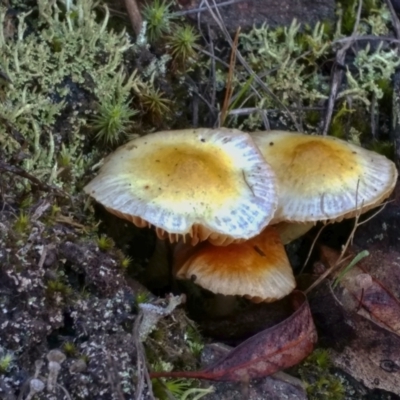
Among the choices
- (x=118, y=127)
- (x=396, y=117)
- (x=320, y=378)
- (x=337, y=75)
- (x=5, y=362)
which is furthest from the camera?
(x=337, y=75)

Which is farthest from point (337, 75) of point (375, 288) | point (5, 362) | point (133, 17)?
point (5, 362)

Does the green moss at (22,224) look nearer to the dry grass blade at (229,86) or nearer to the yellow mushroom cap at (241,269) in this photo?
the yellow mushroom cap at (241,269)

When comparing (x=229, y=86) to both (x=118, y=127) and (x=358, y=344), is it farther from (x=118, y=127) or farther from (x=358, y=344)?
(x=358, y=344)

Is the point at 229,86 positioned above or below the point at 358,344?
above

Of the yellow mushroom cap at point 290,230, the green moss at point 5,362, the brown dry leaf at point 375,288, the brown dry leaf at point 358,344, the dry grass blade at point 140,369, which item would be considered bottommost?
the brown dry leaf at point 358,344

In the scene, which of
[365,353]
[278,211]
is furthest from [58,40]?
[365,353]

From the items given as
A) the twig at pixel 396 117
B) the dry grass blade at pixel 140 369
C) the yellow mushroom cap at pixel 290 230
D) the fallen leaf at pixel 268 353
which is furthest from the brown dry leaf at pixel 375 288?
the dry grass blade at pixel 140 369

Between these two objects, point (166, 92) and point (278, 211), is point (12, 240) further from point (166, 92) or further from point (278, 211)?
point (166, 92)
